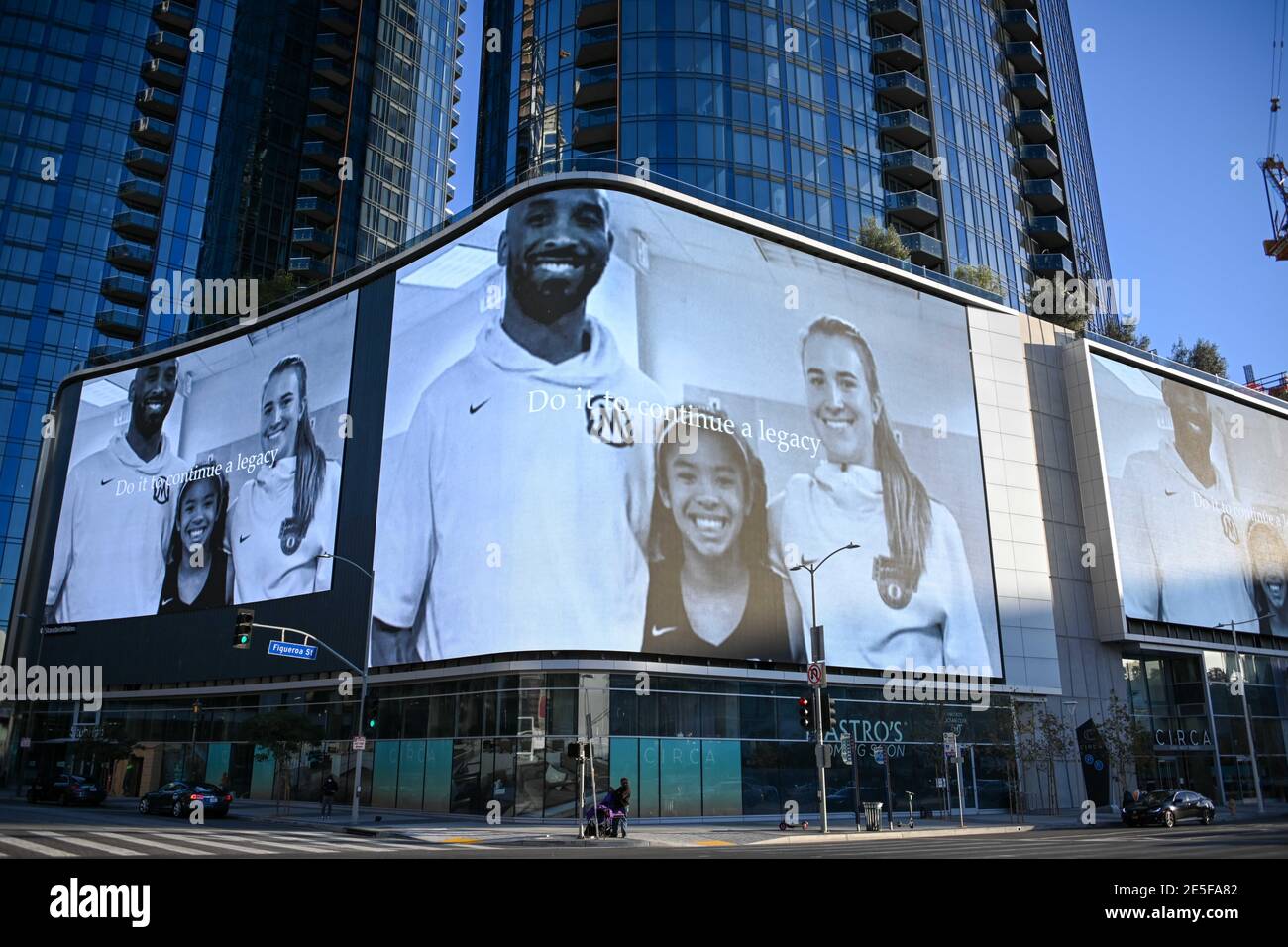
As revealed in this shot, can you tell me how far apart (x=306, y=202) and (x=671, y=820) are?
85.1 m

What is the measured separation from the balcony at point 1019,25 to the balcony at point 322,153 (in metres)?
71.0

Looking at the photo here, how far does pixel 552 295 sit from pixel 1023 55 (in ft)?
211

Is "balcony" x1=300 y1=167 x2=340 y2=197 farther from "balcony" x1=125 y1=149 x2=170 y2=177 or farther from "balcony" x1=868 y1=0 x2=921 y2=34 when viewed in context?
"balcony" x1=868 y1=0 x2=921 y2=34

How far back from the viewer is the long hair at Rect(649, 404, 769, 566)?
149ft

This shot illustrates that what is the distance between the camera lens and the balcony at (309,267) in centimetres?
10138

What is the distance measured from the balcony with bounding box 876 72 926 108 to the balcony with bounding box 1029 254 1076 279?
1899cm

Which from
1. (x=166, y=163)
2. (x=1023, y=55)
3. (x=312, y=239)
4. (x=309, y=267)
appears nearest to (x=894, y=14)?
(x=1023, y=55)

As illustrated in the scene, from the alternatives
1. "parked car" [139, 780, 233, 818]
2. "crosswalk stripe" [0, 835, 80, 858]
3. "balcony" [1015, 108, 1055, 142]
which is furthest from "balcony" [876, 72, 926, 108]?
"crosswalk stripe" [0, 835, 80, 858]

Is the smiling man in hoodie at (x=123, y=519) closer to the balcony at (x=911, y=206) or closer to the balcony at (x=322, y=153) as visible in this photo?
the balcony at (x=322, y=153)

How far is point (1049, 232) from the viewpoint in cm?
8494

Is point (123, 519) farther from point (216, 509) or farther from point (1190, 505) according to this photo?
point (1190, 505)
